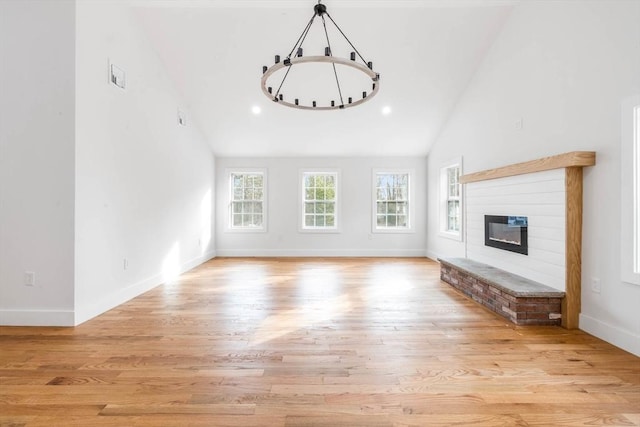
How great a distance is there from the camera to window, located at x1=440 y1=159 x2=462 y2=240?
5797mm

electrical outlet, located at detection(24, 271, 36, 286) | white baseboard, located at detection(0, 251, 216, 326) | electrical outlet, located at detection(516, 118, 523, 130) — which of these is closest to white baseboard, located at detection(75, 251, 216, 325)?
white baseboard, located at detection(0, 251, 216, 326)

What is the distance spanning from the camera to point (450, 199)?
6.19 meters

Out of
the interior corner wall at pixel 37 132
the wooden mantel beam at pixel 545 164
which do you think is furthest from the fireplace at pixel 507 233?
the interior corner wall at pixel 37 132

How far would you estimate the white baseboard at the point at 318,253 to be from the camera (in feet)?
23.7

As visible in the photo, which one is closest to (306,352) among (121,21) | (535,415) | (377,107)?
(535,415)

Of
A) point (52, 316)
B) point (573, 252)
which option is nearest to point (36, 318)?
point (52, 316)

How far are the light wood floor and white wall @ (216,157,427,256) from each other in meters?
3.62

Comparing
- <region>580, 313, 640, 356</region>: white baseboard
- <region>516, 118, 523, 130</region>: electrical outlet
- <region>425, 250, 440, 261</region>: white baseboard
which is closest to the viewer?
<region>580, 313, 640, 356</region>: white baseboard

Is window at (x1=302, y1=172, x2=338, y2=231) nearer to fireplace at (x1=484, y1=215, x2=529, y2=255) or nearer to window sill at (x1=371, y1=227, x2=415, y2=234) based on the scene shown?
window sill at (x1=371, y1=227, x2=415, y2=234)

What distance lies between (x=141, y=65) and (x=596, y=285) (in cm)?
560

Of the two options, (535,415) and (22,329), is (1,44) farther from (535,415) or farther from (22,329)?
(535,415)

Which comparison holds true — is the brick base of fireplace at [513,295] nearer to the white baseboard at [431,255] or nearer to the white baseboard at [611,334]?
the white baseboard at [611,334]

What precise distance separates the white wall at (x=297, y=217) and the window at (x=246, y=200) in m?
0.18

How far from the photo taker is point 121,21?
367cm
